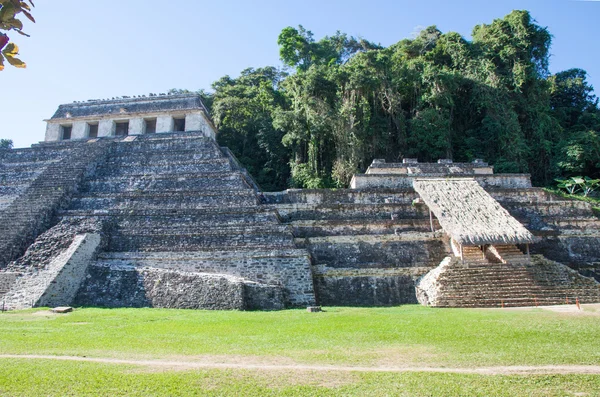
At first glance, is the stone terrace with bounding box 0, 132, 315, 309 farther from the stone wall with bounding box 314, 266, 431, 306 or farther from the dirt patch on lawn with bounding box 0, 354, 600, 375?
the dirt patch on lawn with bounding box 0, 354, 600, 375

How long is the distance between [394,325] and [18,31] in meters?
6.86

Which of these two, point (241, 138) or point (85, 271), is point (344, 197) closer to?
point (85, 271)

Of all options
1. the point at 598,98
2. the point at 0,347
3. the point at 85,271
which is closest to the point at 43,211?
the point at 85,271

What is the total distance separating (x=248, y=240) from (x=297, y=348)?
22.8 feet

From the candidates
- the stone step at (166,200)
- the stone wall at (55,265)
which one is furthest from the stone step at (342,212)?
the stone wall at (55,265)

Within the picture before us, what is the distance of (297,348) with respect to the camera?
572 cm

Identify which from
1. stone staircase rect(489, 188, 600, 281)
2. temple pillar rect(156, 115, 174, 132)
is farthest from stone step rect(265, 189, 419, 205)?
temple pillar rect(156, 115, 174, 132)

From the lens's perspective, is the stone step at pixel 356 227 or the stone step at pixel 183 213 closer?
the stone step at pixel 183 213

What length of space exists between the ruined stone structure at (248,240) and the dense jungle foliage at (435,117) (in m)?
4.29

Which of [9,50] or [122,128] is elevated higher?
[122,128]

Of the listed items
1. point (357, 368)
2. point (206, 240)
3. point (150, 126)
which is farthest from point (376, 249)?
point (150, 126)

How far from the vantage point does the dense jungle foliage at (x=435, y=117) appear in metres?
21.4

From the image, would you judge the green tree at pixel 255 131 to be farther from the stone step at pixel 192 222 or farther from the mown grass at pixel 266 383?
the mown grass at pixel 266 383

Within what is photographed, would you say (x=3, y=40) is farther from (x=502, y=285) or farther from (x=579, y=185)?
(x=579, y=185)
